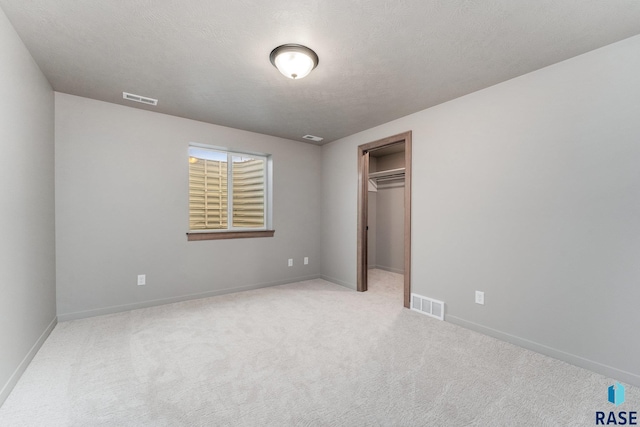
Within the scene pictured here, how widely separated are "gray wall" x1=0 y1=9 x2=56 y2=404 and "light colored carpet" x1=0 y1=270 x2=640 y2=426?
25 cm

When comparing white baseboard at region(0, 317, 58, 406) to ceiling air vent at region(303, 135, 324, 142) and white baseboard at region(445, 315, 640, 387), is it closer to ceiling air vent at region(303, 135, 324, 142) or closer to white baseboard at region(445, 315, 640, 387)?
white baseboard at region(445, 315, 640, 387)

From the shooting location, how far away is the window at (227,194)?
3955 mm

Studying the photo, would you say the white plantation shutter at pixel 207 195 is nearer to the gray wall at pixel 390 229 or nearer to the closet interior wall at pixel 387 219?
the closet interior wall at pixel 387 219

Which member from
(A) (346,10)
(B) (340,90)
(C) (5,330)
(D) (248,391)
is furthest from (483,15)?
(C) (5,330)

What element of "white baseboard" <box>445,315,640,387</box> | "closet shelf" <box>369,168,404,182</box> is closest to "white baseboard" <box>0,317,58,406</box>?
"white baseboard" <box>445,315,640,387</box>

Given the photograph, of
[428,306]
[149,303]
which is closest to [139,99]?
[149,303]

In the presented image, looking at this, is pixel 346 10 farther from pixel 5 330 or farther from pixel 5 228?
pixel 5 330

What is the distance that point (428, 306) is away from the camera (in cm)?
326

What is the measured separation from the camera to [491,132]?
108 inches

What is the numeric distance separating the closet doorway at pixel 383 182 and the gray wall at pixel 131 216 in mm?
1512

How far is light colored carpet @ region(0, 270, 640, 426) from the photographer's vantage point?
162cm

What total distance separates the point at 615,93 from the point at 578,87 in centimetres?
23
